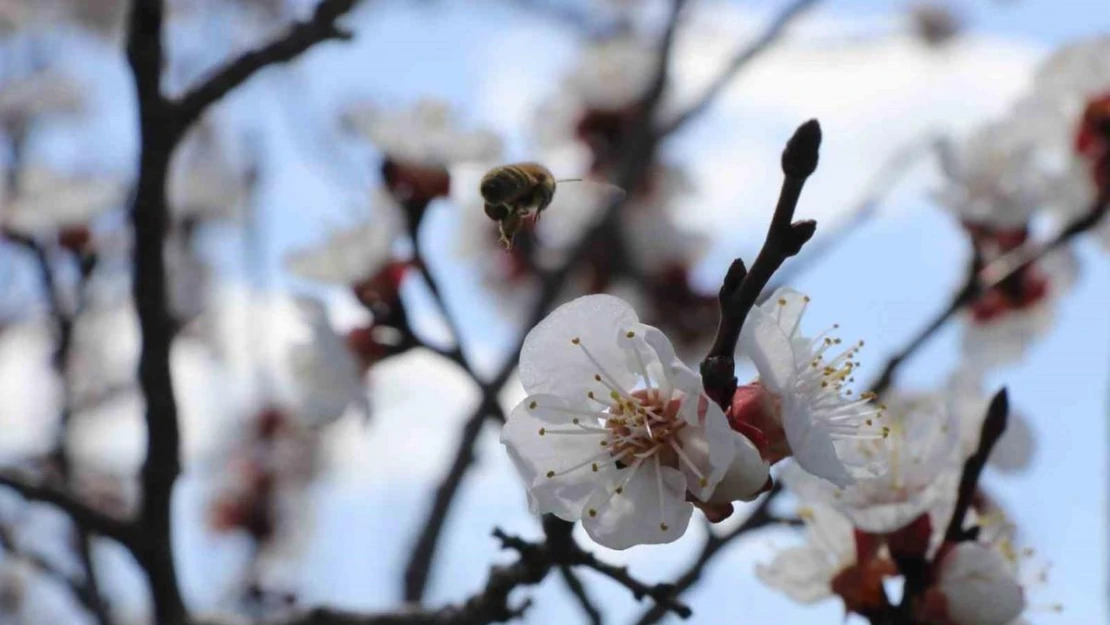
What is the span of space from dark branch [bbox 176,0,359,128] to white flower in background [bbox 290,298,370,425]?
51 centimetres

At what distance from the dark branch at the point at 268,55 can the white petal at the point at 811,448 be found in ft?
2.74

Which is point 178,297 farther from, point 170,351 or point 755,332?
point 755,332

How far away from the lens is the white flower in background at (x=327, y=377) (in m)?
2.16

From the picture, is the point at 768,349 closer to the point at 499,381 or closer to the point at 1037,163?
the point at 499,381

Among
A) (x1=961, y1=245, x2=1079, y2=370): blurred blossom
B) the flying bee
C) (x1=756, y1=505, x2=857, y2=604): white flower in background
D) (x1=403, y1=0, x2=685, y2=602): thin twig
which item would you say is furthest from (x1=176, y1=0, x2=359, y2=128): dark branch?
(x1=961, y1=245, x2=1079, y2=370): blurred blossom

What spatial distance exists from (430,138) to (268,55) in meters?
0.58

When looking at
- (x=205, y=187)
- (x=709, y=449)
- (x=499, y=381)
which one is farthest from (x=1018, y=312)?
(x=205, y=187)

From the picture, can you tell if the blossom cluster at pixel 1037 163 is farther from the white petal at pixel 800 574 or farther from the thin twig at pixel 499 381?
the white petal at pixel 800 574

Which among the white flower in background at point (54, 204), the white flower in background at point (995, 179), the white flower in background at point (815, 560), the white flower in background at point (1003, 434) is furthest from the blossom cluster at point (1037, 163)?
the white flower in background at point (54, 204)

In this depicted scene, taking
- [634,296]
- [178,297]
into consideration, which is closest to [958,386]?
[634,296]

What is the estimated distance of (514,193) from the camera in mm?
1418

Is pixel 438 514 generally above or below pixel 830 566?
below

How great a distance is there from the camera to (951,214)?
2.56 m

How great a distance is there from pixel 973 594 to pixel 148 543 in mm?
1142
